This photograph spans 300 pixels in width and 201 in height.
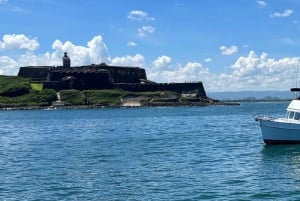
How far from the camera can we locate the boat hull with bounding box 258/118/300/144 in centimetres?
4797

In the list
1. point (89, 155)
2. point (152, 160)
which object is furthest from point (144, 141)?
point (152, 160)

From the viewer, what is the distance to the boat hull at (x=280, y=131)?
48.0m

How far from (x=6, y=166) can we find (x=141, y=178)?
12300mm

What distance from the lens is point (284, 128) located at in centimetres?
4822

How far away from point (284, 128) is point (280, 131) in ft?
1.84

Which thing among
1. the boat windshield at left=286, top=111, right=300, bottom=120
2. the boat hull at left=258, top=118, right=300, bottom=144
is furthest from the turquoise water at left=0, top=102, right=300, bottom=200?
the boat windshield at left=286, top=111, right=300, bottom=120

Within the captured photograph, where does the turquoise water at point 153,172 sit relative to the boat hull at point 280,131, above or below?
below

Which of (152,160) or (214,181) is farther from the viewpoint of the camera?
(152,160)

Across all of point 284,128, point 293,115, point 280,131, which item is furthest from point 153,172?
point 293,115

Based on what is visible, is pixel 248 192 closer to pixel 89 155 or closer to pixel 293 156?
pixel 293 156

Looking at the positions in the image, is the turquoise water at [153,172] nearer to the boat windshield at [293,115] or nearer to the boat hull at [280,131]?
the boat hull at [280,131]

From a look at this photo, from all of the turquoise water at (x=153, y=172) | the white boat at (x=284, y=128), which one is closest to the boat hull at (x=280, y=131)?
the white boat at (x=284, y=128)

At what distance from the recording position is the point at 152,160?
4041cm

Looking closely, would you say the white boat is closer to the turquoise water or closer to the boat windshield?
the boat windshield
